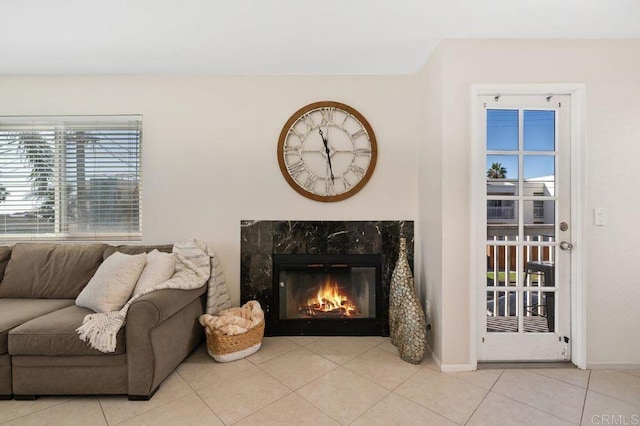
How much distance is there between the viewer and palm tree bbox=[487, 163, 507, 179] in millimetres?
2107

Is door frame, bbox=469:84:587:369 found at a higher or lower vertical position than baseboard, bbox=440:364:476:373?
higher

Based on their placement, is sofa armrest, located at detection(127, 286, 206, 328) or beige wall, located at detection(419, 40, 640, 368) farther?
beige wall, located at detection(419, 40, 640, 368)

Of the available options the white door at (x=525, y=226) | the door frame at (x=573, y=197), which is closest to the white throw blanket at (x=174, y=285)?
the door frame at (x=573, y=197)

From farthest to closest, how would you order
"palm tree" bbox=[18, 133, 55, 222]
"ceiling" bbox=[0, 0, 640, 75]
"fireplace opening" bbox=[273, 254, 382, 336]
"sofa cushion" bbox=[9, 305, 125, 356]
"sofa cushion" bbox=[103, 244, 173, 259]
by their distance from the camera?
"palm tree" bbox=[18, 133, 55, 222]
"fireplace opening" bbox=[273, 254, 382, 336]
"sofa cushion" bbox=[103, 244, 173, 259]
"ceiling" bbox=[0, 0, 640, 75]
"sofa cushion" bbox=[9, 305, 125, 356]

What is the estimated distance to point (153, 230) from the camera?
8.75 feet

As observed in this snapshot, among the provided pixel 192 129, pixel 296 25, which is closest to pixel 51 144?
pixel 192 129

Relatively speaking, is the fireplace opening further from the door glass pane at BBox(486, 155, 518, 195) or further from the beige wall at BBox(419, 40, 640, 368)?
the door glass pane at BBox(486, 155, 518, 195)

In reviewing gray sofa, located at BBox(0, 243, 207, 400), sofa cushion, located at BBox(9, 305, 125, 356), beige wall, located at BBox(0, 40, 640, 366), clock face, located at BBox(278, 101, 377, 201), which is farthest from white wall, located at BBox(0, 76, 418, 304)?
sofa cushion, located at BBox(9, 305, 125, 356)

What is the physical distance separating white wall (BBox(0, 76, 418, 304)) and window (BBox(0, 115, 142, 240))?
5.8 inches

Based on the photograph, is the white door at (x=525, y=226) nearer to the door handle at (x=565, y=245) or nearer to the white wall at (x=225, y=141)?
the door handle at (x=565, y=245)

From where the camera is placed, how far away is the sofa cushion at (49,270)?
2270mm

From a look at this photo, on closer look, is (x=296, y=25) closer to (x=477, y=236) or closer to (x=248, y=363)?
(x=477, y=236)

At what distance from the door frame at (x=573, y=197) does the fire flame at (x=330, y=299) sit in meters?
1.09

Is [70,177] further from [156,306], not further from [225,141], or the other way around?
[156,306]
